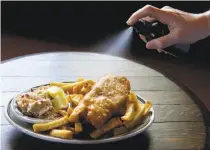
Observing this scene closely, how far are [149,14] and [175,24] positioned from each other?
0.14 m

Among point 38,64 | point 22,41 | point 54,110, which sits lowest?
point 22,41

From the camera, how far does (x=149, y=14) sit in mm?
1238

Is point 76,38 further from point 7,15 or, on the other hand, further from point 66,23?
point 7,15

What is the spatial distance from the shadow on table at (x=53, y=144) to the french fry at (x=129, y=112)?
0.05 meters

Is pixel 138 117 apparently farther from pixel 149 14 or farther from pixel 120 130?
pixel 149 14

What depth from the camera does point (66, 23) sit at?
117 inches

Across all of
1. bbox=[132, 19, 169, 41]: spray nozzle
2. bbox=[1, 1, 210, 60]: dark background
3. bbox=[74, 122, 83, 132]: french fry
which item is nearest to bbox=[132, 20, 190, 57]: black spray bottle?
bbox=[132, 19, 169, 41]: spray nozzle

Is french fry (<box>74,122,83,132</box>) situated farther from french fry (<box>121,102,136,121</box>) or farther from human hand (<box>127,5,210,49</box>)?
human hand (<box>127,5,210,49</box>)

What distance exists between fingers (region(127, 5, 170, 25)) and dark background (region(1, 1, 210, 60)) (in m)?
1.58

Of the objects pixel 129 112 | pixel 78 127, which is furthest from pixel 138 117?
pixel 78 127

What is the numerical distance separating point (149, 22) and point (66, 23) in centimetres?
180

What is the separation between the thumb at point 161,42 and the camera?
48.8 inches

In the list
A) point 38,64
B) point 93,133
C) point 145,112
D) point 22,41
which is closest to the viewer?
point 93,133

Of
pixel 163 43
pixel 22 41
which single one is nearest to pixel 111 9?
pixel 22 41
